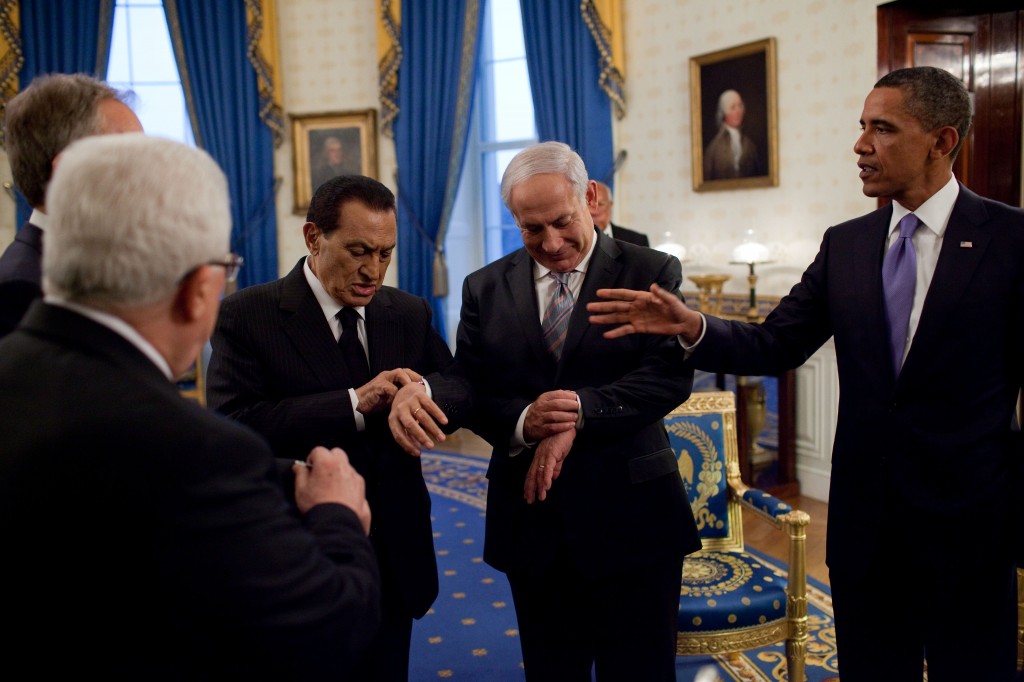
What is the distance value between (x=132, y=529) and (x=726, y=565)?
2401mm

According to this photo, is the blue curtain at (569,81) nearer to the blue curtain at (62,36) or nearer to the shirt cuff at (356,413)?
the blue curtain at (62,36)

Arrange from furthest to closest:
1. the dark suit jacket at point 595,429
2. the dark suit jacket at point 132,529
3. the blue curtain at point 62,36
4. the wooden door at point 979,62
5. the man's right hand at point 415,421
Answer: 1. the blue curtain at point 62,36
2. the wooden door at point 979,62
3. the dark suit jacket at point 595,429
4. the man's right hand at point 415,421
5. the dark suit jacket at point 132,529

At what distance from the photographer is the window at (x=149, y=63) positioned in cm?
802

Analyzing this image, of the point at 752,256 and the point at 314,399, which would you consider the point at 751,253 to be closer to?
the point at 752,256

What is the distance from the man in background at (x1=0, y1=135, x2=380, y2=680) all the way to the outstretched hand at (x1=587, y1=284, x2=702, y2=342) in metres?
1.08

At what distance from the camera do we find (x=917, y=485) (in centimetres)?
203

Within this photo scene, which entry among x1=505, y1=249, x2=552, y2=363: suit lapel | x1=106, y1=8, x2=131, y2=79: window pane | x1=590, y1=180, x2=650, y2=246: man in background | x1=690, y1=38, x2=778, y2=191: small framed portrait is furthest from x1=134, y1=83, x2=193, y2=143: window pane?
x1=505, y1=249, x2=552, y2=363: suit lapel

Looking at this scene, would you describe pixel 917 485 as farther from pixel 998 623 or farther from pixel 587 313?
pixel 587 313

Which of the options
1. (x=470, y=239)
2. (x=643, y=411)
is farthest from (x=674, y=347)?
(x=470, y=239)

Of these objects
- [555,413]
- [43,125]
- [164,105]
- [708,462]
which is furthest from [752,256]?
[164,105]

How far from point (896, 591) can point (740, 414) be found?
3607mm

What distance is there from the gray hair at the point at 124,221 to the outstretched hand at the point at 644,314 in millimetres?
1092

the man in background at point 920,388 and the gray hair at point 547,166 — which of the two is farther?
the gray hair at point 547,166

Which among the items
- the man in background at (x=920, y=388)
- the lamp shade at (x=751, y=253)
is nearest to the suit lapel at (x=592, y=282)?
the man in background at (x=920, y=388)
